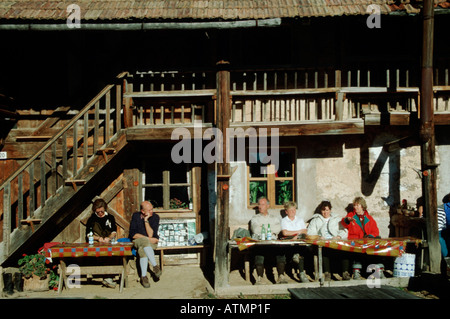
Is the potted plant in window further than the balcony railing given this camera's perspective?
No

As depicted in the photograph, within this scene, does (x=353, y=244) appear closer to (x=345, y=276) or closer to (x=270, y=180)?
(x=345, y=276)

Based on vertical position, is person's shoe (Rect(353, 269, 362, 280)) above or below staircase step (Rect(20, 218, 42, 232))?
below

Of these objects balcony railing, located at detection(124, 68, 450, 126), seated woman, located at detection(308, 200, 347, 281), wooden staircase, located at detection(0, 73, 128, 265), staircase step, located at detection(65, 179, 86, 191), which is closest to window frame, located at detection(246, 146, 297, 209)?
balcony railing, located at detection(124, 68, 450, 126)

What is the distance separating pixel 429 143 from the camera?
7.43 m

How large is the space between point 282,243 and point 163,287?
258 cm

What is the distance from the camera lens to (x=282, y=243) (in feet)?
23.9

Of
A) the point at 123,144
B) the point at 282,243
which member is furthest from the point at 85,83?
the point at 282,243

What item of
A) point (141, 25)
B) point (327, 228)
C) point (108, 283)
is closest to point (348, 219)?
point (327, 228)

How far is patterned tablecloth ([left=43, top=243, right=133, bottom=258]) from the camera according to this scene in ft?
24.5

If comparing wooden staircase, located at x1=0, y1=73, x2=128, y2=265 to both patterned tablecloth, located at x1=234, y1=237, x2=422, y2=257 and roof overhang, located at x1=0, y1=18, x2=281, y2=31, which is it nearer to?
roof overhang, located at x1=0, y1=18, x2=281, y2=31

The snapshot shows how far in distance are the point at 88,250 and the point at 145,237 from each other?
1132 mm

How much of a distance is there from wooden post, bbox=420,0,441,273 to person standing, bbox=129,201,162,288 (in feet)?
18.1

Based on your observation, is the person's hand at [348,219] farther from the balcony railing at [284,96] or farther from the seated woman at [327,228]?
the balcony railing at [284,96]
